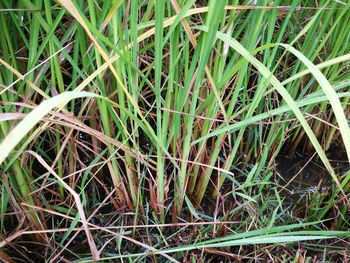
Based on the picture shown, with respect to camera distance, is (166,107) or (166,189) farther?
(166,189)

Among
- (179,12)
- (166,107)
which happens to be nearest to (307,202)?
(166,107)

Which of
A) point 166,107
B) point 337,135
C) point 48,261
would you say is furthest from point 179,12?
point 337,135

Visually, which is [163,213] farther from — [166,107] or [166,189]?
[166,107]

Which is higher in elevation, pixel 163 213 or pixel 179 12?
pixel 179 12

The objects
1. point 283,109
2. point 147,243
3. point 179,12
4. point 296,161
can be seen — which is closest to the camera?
point 179,12

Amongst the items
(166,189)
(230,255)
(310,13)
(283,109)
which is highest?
(310,13)

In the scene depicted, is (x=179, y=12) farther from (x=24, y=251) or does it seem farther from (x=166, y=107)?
(x=24, y=251)

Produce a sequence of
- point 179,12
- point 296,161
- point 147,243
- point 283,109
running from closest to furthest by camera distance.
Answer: point 179,12
point 283,109
point 147,243
point 296,161
